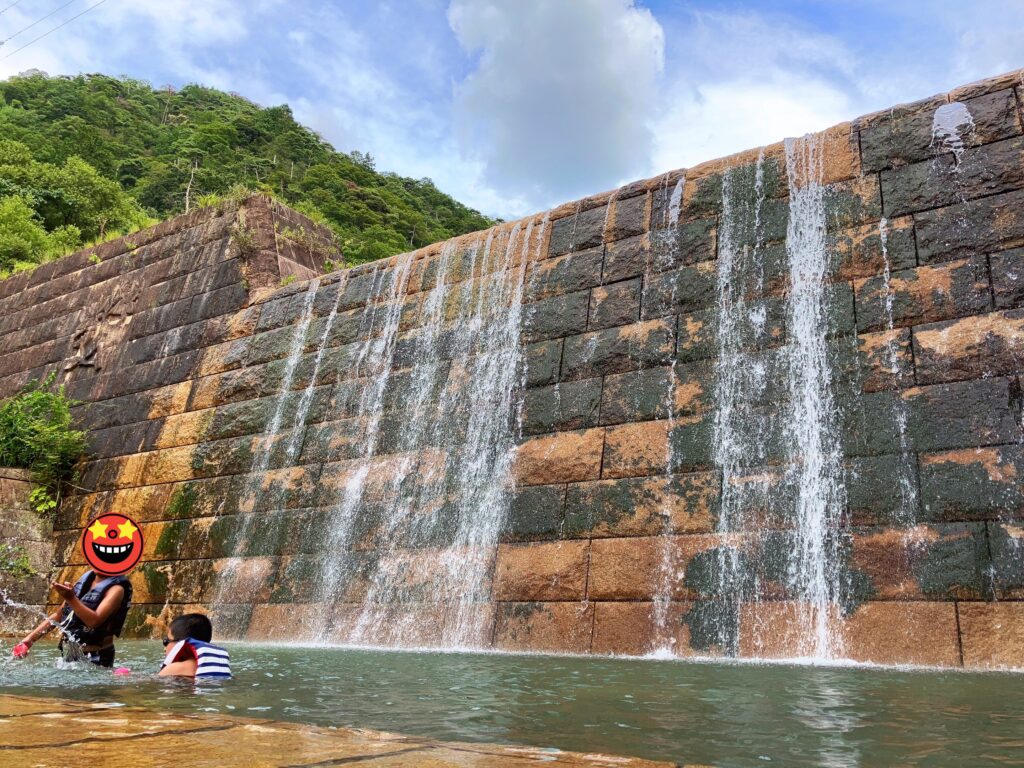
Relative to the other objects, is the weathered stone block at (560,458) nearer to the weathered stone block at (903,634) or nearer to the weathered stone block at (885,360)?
the weathered stone block at (885,360)

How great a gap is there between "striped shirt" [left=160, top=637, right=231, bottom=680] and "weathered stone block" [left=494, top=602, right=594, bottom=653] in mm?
2300

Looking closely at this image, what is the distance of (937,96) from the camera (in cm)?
620

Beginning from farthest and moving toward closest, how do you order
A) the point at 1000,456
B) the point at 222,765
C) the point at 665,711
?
the point at 1000,456 → the point at 665,711 → the point at 222,765

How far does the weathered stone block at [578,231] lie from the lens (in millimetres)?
7625

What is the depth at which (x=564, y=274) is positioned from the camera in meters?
7.61

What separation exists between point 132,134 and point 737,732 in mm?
51179

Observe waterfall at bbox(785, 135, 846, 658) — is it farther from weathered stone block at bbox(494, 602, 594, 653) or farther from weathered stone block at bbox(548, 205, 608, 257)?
weathered stone block at bbox(548, 205, 608, 257)

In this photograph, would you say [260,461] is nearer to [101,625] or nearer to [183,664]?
[101,625]

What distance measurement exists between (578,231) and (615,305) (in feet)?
3.51

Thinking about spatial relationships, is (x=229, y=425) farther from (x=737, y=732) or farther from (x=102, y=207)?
(x=102, y=207)

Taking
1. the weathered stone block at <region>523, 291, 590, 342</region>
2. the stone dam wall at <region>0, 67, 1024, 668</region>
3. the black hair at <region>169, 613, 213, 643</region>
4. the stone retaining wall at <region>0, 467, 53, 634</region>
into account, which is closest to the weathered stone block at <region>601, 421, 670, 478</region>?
→ the stone dam wall at <region>0, 67, 1024, 668</region>

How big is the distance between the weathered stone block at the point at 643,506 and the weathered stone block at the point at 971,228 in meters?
2.22

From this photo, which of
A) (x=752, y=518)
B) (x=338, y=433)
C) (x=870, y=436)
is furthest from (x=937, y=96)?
(x=338, y=433)

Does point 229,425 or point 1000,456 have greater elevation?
point 229,425
